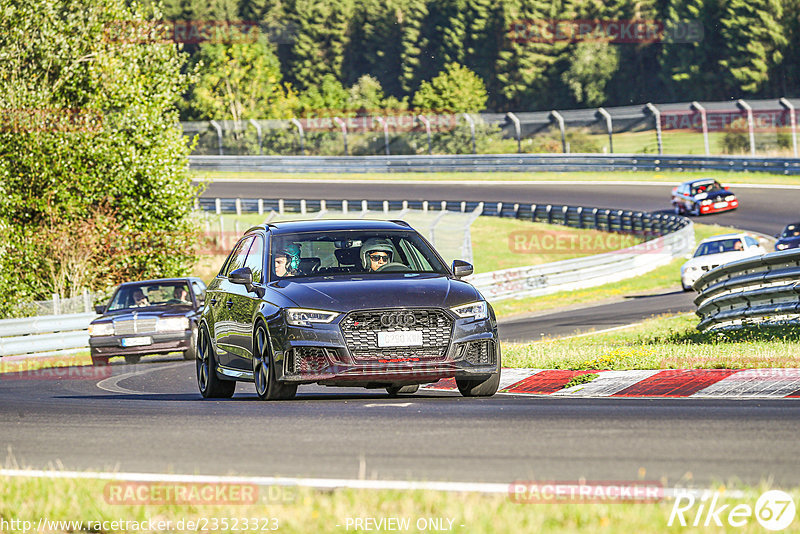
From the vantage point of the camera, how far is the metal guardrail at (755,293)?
1456 centimetres

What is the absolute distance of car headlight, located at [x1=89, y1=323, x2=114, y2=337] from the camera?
21.0 metres

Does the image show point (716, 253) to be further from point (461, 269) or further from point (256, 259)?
point (256, 259)

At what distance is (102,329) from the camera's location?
2109 centimetres

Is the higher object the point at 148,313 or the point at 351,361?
the point at 351,361

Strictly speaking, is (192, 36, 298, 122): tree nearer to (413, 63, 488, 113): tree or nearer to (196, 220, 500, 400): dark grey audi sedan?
(413, 63, 488, 113): tree

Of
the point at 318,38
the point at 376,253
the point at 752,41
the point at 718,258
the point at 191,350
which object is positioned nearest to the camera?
the point at 376,253

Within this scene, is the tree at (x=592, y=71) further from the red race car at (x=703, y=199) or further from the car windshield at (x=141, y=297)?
the car windshield at (x=141, y=297)

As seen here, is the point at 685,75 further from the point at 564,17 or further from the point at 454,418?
the point at 454,418

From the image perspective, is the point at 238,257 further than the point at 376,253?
Yes

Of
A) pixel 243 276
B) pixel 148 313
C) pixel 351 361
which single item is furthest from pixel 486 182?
pixel 351 361

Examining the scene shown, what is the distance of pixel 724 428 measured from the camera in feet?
24.4

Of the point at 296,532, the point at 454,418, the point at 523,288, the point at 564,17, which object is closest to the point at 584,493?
the point at 296,532

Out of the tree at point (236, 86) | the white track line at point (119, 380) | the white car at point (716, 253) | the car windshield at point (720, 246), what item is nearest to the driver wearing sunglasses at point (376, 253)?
the white track line at point (119, 380)

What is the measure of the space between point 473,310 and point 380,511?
5.25 meters
